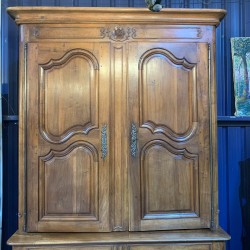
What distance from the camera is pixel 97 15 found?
6.58 feet

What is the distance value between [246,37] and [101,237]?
70.1 inches

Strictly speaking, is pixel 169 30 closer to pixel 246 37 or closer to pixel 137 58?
pixel 137 58

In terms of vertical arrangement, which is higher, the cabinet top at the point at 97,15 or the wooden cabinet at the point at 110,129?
the cabinet top at the point at 97,15

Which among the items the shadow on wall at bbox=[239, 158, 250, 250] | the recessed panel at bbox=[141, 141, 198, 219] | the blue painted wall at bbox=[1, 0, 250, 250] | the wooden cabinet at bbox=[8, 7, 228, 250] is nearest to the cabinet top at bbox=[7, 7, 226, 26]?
the wooden cabinet at bbox=[8, 7, 228, 250]

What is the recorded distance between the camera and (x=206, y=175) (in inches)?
79.9

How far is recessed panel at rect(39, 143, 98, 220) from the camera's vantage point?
6.51 feet

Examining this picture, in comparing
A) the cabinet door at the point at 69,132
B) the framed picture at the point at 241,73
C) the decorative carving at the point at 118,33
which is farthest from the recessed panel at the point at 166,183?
the framed picture at the point at 241,73

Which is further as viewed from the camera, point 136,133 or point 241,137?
point 241,137

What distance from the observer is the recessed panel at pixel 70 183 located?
1.98 metres

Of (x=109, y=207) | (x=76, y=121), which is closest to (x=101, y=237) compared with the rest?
(x=109, y=207)

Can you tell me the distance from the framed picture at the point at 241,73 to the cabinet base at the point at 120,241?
998mm

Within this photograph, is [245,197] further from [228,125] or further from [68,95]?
[68,95]

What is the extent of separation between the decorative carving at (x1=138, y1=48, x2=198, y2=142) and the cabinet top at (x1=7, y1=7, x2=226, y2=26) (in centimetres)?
20

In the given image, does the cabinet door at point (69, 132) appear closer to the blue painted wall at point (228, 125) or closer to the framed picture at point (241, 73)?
the blue painted wall at point (228, 125)
